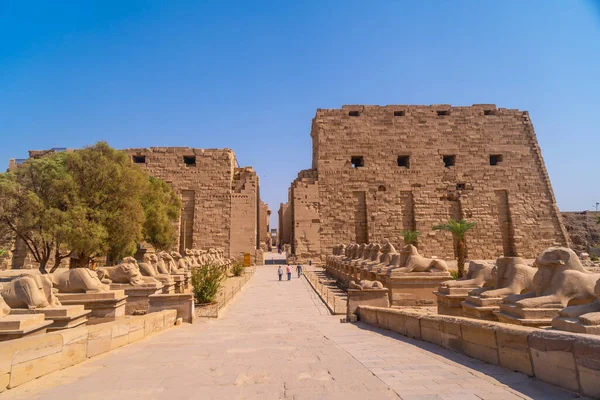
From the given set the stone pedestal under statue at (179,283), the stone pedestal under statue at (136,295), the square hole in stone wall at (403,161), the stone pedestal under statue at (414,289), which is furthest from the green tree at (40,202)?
the square hole in stone wall at (403,161)

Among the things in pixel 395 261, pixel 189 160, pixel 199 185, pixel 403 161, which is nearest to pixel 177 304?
pixel 395 261

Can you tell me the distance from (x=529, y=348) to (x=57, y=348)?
4.37 meters

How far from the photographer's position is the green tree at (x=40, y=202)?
48.9ft

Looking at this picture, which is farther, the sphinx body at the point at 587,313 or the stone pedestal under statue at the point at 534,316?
the stone pedestal under statue at the point at 534,316

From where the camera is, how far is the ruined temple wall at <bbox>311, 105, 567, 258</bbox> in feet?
79.1

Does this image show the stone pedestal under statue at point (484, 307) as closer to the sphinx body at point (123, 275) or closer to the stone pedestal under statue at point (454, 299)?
the stone pedestal under statue at point (454, 299)

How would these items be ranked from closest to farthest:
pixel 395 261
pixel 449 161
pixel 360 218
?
pixel 395 261
pixel 360 218
pixel 449 161

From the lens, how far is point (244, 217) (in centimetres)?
2472

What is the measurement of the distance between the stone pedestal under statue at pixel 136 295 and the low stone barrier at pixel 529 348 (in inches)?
246

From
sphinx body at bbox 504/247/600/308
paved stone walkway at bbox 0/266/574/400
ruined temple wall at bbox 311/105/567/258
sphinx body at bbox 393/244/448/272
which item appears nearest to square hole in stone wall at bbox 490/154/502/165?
ruined temple wall at bbox 311/105/567/258

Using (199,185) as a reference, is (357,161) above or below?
above

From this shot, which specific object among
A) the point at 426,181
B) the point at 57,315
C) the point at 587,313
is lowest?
the point at 57,315

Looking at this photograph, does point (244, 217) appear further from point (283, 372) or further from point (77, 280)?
point (283, 372)

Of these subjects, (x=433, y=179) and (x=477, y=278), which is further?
(x=433, y=179)
